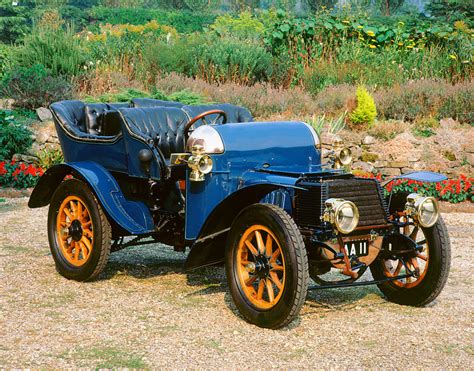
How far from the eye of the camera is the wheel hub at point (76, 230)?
6336 mm

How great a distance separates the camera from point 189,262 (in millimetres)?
5457

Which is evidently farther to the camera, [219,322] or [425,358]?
[219,322]

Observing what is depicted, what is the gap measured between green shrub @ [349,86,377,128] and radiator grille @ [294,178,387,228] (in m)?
7.36

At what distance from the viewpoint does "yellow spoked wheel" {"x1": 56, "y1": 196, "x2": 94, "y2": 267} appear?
248 inches

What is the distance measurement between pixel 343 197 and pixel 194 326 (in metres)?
1.31

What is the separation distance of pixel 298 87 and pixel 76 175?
8.70 metres

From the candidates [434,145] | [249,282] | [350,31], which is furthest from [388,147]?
[249,282]

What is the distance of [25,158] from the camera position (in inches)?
479

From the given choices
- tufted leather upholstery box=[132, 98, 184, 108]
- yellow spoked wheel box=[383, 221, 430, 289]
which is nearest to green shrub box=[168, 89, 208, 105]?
tufted leather upholstery box=[132, 98, 184, 108]

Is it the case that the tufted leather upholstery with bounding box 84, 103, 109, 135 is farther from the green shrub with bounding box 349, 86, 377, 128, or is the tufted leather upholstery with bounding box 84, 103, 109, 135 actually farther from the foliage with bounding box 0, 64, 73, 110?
the foliage with bounding box 0, 64, 73, 110

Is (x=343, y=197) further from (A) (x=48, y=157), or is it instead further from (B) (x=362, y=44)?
(B) (x=362, y=44)

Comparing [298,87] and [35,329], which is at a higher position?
[298,87]

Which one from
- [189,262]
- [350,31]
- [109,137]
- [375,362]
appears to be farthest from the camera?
[350,31]

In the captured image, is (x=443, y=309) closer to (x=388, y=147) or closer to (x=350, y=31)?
(x=388, y=147)
